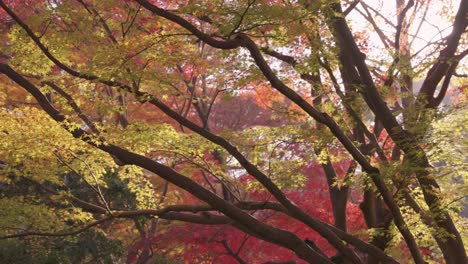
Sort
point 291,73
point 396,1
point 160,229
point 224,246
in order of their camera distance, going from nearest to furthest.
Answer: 1. point 291,73
2. point 396,1
3. point 224,246
4. point 160,229

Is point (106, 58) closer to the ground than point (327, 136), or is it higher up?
higher up

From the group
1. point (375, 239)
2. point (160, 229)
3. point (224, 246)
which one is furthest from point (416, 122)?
point (160, 229)

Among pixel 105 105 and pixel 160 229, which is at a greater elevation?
pixel 160 229

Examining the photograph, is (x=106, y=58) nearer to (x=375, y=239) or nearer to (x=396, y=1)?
(x=375, y=239)

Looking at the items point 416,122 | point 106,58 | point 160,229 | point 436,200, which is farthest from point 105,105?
point 160,229

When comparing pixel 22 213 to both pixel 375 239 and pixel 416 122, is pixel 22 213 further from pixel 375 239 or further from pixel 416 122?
pixel 416 122

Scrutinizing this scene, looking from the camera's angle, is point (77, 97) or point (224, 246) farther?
point (224, 246)

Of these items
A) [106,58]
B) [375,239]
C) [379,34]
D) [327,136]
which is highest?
[379,34]

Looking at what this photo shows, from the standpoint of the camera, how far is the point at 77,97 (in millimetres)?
7441

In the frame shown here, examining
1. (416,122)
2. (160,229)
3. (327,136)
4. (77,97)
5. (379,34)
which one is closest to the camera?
(416,122)

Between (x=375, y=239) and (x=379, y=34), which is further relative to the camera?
(x=379, y=34)

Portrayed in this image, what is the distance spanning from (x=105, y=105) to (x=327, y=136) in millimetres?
3235

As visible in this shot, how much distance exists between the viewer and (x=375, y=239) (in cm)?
757

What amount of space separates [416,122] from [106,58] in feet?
13.5
